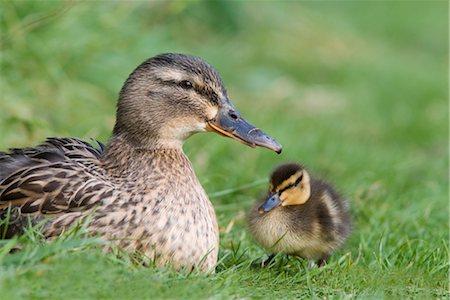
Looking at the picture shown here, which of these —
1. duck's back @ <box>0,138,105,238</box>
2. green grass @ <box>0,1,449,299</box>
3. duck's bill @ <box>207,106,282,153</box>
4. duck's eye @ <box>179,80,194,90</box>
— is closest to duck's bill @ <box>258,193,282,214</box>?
green grass @ <box>0,1,449,299</box>

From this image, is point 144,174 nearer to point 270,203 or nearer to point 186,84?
point 186,84

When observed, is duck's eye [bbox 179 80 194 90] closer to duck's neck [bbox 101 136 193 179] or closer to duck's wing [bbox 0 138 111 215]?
duck's neck [bbox 101 136 193 179]

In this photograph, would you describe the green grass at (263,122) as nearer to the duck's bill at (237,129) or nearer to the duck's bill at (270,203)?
the duck's bill at (270,203)

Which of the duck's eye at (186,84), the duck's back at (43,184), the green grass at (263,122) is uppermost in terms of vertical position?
the duck's eye at (186,84)

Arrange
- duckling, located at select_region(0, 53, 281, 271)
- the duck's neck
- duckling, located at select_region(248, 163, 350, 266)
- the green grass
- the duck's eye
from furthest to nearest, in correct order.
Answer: duckling, located at select_region(248, 163, 350, 266) < the duck's eye < the duck's neck < duckling, located at select_region(0, 53, 281, 271) < the green grass

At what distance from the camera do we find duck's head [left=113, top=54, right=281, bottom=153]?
14.1 feet

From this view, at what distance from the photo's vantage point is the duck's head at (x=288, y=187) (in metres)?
4.52

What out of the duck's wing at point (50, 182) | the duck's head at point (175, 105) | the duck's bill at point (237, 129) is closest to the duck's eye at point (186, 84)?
the duck's head at point (175, 105)

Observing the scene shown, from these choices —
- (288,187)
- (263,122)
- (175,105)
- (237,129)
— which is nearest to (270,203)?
(288,187)

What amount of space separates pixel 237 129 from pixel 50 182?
0.84 meters

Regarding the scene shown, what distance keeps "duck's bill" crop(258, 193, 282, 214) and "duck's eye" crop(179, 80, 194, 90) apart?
64 cm

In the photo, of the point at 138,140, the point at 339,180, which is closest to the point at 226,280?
the point at 138,140

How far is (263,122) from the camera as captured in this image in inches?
317

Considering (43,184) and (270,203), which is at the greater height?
(43,184)
